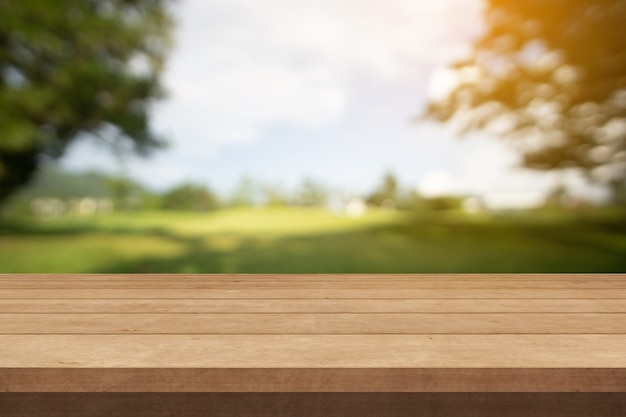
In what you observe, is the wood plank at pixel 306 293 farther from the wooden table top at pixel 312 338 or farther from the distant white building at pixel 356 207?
the distant white building at pixel 356 207

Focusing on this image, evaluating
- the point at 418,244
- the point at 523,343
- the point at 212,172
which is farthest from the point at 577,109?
the point at 523,343

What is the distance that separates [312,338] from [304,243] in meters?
3.46

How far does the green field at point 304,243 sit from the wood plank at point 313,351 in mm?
3249

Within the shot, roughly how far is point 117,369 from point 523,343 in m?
0.67

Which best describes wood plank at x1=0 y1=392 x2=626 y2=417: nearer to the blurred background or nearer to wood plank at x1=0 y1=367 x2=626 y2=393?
wood plank at x1=0 y1=367 x2=626 y2=393

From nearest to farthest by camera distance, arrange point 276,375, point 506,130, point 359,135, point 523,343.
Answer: point 276,375
point 523,343
point 359,135
point 506,130

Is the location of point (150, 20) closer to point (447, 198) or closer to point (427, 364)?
point (447, 198)

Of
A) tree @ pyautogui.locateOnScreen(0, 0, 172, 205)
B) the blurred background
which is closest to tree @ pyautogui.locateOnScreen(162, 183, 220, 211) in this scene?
the blurred background

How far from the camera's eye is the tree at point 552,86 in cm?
444

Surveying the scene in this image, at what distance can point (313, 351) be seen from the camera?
3.10 ft

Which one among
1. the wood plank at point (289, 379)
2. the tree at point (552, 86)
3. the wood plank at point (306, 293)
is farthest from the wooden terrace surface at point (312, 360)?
the tree at point (552, 86)

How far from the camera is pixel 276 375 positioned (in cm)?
86

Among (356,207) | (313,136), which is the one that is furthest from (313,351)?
(356,207)

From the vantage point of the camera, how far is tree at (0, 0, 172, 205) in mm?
4395
